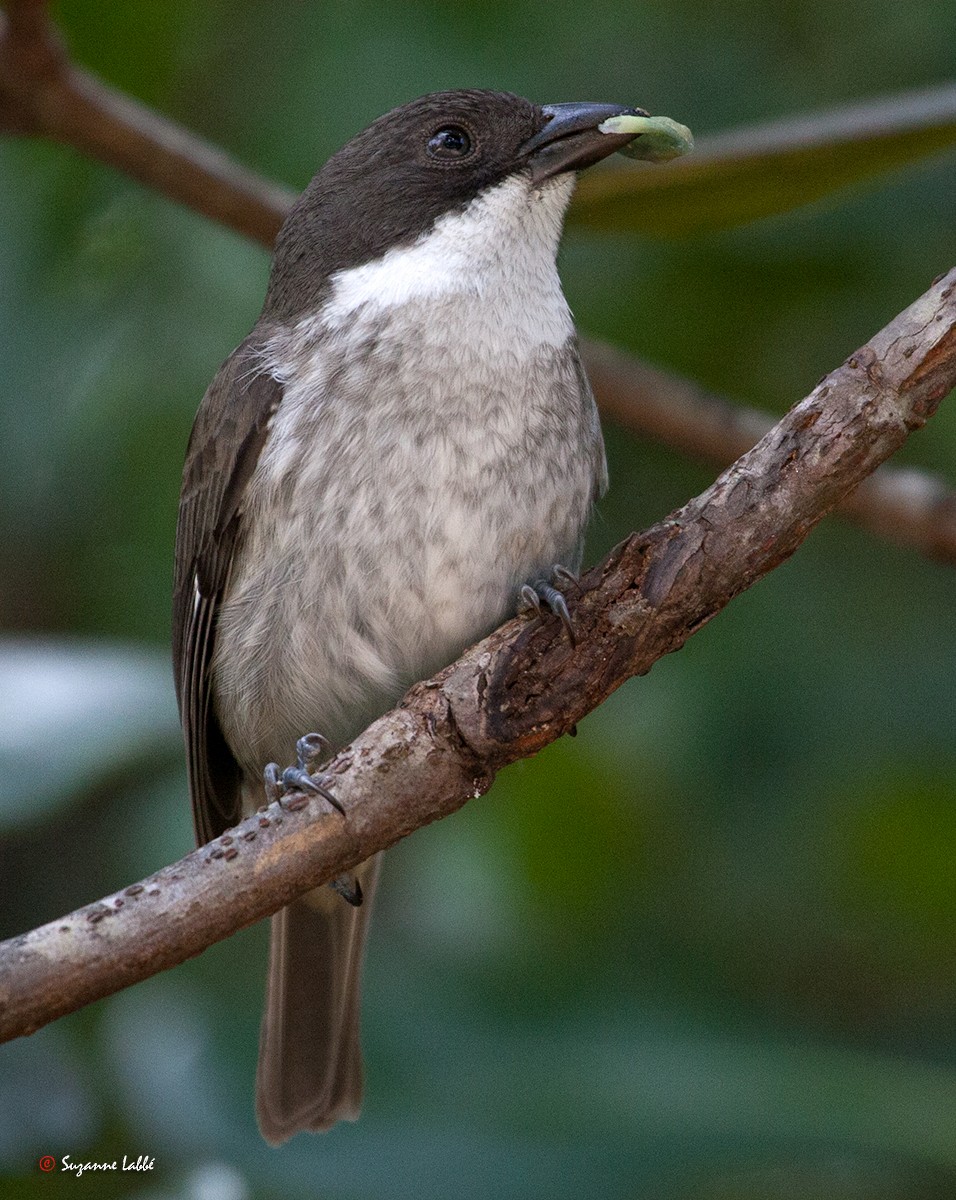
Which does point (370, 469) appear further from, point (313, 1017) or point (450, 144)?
point (313, 1017)

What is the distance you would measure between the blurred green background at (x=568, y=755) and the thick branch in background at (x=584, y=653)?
1102 millimetres

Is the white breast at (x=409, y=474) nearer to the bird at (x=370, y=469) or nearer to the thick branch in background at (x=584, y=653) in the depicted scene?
the bird at (x=370, y=469)

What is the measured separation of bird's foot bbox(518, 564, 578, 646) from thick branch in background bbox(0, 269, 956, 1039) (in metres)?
0.02

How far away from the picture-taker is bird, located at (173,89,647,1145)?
10.3ft

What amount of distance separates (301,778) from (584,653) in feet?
1.55

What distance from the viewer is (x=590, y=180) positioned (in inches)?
144

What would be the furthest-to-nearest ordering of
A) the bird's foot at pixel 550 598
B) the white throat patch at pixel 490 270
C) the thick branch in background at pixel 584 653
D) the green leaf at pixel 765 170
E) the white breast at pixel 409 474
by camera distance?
the green leaf at pixel 765 170
the white throat patch at pixel 490 270
the white breast at pixel 409 474
the bird's foot at pixel 550 598
the thick branch in background at pixel 584 653

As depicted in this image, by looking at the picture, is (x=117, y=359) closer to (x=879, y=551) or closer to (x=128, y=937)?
(x=879, y=551)

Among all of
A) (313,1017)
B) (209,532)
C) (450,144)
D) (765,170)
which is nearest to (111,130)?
(450,144)

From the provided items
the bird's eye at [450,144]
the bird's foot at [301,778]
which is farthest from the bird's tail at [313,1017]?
the bird's eye at [450,144]

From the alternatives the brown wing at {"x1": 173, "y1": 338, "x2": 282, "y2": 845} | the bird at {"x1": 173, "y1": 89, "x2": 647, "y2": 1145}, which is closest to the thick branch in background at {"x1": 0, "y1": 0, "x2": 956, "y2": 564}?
the bird at {"x1": 173, "y1": 89, "x2": 647, "y2": 1145}

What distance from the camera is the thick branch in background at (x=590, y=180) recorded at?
3582 mm

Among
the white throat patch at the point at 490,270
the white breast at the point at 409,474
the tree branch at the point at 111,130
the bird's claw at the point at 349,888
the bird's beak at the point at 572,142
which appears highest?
the tree branch at the point at 111,130

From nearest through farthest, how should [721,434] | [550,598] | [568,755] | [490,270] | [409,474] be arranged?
[550,598]
[409,474]
[490,270]
[568,755]
[721,434]
